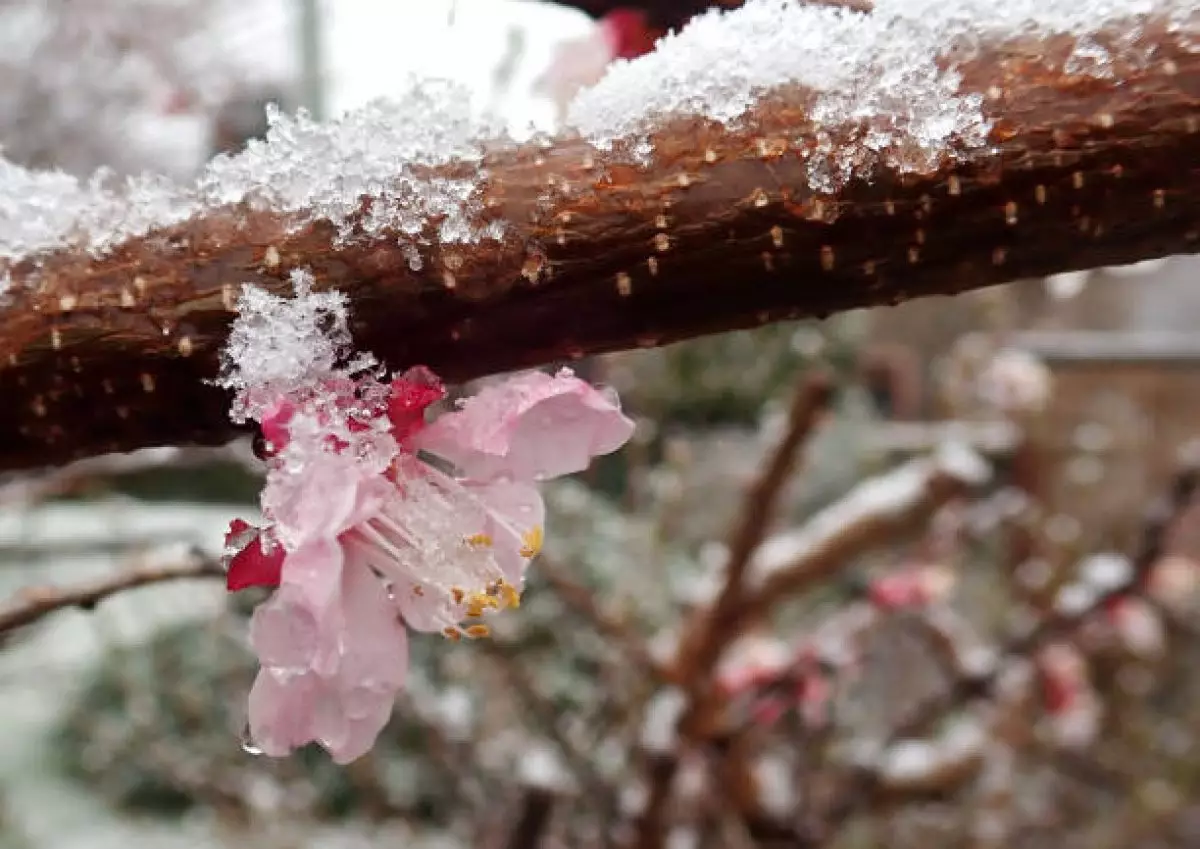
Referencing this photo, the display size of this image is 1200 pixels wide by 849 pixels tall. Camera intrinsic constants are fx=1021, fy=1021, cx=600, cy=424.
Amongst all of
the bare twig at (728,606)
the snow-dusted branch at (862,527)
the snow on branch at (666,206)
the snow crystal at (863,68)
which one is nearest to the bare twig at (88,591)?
the snow on branch at (666,206)

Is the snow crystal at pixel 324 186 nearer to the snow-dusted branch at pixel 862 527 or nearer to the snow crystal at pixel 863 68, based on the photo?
the snow crystal at pixel 863 68

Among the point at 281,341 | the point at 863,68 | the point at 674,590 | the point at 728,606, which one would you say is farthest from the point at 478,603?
the point at 674,590

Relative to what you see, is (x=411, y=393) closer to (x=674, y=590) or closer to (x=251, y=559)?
(x=251, y=559)

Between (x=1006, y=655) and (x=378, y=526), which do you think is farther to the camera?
(x=1006, y=655)

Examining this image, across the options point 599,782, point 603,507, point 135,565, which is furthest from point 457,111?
point 603,507

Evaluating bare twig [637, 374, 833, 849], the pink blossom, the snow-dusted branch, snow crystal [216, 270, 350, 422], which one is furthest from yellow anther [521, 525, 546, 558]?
the snow-dusted branch

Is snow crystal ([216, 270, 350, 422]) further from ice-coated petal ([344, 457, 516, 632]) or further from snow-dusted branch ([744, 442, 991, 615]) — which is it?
snow-dusted branch ([744, 442, 991, 615])

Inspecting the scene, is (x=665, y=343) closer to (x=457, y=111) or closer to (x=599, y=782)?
(x=457, y=111)
